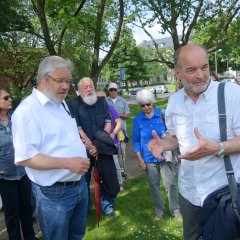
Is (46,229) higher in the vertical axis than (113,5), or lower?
lower

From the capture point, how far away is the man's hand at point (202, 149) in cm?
227

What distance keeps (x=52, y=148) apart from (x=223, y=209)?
1320 mm

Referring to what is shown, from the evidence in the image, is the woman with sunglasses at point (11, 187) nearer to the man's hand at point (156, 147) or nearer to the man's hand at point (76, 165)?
the man's hand at point (76, 165)

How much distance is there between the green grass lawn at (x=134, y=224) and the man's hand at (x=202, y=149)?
2.48 m

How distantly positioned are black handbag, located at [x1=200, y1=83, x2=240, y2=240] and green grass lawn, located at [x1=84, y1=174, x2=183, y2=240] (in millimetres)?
2178

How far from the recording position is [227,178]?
244 cm

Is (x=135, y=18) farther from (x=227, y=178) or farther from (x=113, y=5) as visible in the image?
(x=227, y=178)

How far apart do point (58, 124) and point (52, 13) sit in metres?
11.4

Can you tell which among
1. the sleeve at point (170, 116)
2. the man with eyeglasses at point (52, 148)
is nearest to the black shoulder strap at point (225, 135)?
the sleeve at point (170, 116)

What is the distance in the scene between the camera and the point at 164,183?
16.5 feet

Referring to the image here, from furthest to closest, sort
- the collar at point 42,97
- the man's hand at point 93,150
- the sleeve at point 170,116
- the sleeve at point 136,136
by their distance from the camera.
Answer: the sleeve at point 136,136
the man's hand at point 93,150
the sleeve at point 170,116
the collar at point 42,97

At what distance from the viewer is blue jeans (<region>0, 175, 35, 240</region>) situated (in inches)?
163

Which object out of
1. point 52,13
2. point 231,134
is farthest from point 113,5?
point 231,134

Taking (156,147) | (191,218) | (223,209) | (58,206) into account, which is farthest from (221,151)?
(58,206)
